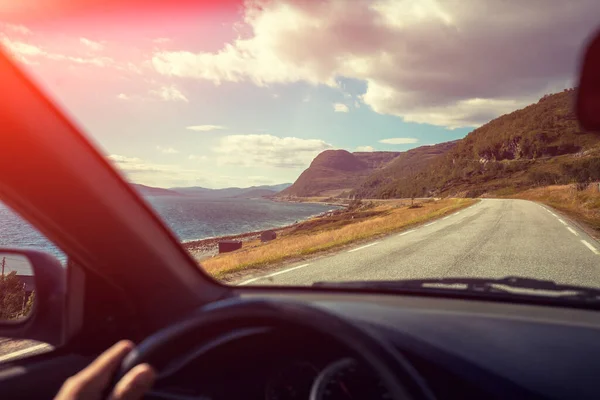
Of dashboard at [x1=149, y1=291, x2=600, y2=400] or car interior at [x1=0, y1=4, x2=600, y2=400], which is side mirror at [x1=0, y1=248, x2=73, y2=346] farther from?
dashboard at [x1=149, y1=291, x2=600, y2=400]

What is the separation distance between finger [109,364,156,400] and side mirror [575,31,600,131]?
2.46m

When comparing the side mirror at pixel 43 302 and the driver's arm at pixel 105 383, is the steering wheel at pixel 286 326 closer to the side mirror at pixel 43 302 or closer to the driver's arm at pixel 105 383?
the driver's arm at pixel 105 383

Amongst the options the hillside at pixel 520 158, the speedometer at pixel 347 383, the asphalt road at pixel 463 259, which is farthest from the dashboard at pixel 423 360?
the hillside at pixel 520 158

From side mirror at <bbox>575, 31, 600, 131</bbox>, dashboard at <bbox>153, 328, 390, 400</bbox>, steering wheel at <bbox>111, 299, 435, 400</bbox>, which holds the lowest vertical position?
dashboard at <bbox>153, 328, 390, 400</bbox>

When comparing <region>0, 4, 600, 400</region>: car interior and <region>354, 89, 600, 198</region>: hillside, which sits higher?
<region>354, 89, 600, 198</region>: hillside

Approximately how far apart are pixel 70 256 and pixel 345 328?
4.95 ft

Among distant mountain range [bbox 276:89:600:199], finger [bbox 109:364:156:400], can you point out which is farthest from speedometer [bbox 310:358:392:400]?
distant mountain range [bbox 276:89:600:199]

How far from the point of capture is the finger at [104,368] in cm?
147

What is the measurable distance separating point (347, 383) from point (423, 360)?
0.29 metres

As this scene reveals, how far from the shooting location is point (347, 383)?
5.12 ft

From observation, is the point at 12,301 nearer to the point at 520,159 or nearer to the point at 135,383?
the point at 135,383

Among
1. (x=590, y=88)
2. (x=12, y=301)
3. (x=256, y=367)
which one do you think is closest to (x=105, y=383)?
(x=256, y=367)

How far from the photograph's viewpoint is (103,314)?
87.4 inches

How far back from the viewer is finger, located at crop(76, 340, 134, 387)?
147 cm
